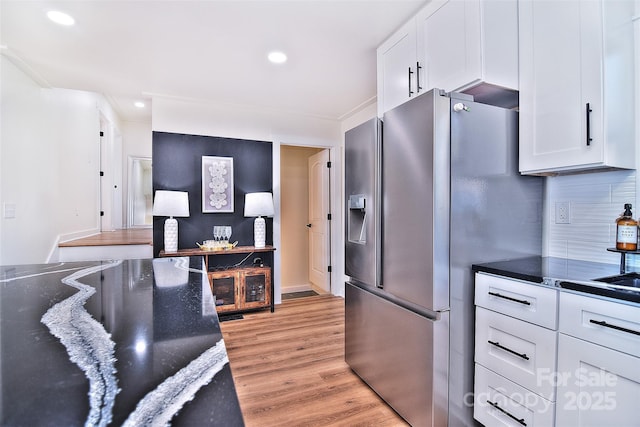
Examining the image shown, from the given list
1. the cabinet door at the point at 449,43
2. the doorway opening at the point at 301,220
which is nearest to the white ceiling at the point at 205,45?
the cabinet door at the point at 449,43

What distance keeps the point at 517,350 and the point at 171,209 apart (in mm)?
3094

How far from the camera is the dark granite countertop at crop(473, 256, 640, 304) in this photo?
112 cm

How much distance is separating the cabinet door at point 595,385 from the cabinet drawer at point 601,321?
28 mm

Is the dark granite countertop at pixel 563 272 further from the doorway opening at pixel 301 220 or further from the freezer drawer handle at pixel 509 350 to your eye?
the doorway opening at pixel 301 220

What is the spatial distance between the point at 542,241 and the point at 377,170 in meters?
1.09

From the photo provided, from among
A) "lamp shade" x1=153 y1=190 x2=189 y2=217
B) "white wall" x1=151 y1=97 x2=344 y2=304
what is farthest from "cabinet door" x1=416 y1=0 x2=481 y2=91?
"lamp shade" x1=153 y1=190 x2=189 y2=217

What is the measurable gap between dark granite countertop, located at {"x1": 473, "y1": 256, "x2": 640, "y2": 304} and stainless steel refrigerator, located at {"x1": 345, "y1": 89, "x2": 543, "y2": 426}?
0.29 ft

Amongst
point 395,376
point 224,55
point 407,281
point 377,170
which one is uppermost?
point 224,55

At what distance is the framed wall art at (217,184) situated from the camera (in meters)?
3.59

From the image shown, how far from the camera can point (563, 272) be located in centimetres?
139

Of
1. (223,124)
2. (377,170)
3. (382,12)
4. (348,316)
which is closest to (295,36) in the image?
(382,12)

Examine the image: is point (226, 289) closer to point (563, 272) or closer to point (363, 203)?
point (363, 203)

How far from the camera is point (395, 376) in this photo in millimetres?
1760

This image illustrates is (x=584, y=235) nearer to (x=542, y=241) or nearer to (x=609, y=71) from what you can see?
(x=542, y=241)
